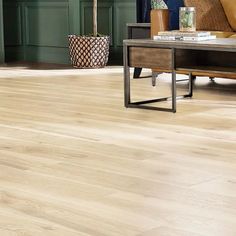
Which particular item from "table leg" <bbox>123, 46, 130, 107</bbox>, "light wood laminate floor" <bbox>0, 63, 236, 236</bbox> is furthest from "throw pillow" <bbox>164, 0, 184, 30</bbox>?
"table leg" <bbox>123, 46, 130, 107</bbox>

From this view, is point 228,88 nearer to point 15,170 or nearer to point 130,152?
point 130,152

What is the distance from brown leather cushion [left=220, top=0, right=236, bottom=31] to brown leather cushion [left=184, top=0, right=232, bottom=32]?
5 cm

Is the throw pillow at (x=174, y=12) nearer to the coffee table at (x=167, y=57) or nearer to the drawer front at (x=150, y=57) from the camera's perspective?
the coffee table at (x=167, y=57)

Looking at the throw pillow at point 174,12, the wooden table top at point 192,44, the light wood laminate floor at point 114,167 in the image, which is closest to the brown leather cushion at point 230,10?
the throw pillow at point 174,12

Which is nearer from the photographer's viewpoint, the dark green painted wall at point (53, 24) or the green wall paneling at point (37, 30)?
the dark green painted wall at point (53, 24)

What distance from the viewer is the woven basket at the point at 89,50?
5637 millimetres

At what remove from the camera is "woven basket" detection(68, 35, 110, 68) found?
5637mm

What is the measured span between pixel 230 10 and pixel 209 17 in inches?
6.3

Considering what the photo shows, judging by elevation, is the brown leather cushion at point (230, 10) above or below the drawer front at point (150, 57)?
above

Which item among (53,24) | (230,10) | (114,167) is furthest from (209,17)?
(114,167)

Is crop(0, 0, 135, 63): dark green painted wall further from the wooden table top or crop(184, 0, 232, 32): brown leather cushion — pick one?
the wooden table top

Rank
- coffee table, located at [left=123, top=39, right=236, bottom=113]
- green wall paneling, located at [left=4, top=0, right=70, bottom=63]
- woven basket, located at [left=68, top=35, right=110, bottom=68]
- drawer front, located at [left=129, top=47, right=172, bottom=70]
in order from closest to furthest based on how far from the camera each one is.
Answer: coffee table, located at [left=123, top=39, right=236, bottom=113], drawer front, located at [left=129, top=47, right=172, bottom=70], woven basket, located at [left=68, top=35, right=110, bottom=68], green wall paneling, located at [left=4, top=0, right=70, bottom=63]

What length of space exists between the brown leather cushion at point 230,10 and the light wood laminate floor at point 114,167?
0.74 m

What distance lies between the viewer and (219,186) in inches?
75.8
